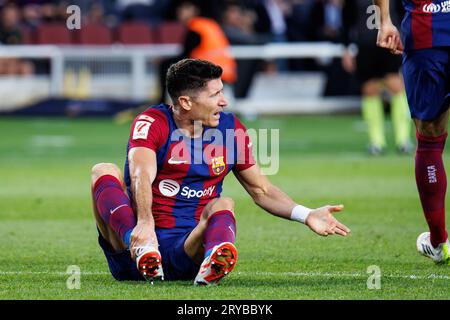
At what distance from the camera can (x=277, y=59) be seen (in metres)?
25.2

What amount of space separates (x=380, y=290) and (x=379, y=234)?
2.88m

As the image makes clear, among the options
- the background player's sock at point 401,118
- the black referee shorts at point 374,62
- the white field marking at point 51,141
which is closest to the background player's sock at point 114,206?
the background player's sock at point 401,118

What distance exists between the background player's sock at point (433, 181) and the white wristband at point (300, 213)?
1268mm

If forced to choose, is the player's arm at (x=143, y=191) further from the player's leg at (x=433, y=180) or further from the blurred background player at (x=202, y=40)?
the blurred background player at (x=202, y=40)

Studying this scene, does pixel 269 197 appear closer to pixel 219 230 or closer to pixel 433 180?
pixel 219 230

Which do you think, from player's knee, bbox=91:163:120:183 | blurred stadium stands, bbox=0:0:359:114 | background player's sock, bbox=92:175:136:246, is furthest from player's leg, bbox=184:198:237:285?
blurred stadium stands, bbox=0:0:359:114

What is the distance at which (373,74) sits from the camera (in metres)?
16.2

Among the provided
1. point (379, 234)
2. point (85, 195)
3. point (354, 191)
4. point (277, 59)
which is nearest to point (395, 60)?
point (354, 191)

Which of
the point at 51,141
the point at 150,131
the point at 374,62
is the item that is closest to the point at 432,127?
the point at 150,131

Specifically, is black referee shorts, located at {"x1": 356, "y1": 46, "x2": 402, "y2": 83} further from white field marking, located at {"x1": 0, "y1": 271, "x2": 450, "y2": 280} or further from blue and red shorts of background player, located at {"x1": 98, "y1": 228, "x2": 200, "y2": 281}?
blue and red shorts of background player, located at {"x1": 98, "y1": 228, "x2": 200, "y2": 281}

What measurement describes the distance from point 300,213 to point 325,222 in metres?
0.22

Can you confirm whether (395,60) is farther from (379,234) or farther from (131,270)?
(131,270)

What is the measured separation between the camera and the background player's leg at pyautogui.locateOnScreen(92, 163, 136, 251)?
6.59 m

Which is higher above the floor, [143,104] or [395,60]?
[395,60]
